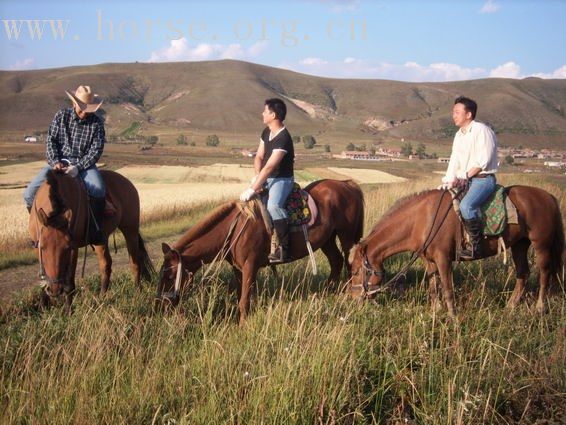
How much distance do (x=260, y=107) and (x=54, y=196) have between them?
543 ft

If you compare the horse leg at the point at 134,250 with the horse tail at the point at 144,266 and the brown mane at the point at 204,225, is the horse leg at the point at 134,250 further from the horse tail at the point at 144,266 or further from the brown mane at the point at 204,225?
the brown mane at the point at 204,225

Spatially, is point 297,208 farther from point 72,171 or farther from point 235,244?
point 72,171

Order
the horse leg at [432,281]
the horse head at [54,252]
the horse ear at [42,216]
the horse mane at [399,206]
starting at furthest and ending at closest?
the horse mane at [399,206], the horse leg at [432,281], the horse head at [54,252], the horse ear at [42,216]

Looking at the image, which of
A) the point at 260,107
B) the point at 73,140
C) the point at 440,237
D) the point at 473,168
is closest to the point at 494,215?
the point at 473,168

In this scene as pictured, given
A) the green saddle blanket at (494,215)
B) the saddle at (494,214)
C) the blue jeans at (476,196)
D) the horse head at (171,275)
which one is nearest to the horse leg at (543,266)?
the saddle at (494,214)

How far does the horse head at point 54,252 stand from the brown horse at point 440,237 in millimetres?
3499

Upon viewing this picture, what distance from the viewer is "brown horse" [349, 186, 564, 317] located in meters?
6.10

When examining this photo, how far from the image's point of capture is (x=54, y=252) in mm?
5422

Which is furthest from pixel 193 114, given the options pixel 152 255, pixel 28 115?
pixel 152 255

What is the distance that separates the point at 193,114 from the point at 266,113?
158088mm

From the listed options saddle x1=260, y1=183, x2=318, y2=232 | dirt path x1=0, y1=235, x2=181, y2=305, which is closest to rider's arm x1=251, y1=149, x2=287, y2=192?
saddle x1=260, y1=183, x2=318, y2=232

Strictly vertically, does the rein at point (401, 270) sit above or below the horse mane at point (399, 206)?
below

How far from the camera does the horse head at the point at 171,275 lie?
5393 mm

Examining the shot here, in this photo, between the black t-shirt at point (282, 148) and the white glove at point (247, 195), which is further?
the black t-shirt at point (282, 148)
